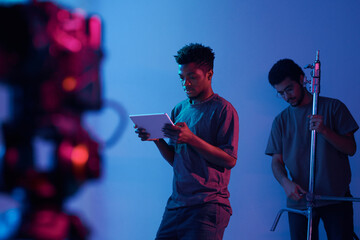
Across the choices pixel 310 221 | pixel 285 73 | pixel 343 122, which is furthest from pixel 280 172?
pixel 285 73

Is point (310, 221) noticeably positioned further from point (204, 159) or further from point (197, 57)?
point (197, 57)

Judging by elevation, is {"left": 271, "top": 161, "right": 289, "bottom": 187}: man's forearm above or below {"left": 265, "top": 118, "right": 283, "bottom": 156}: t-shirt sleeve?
below

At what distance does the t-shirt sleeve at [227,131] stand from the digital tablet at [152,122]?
0.23m

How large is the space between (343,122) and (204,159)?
78 centimetres

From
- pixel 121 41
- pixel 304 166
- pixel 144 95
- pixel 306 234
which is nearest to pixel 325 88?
pixel 304 166

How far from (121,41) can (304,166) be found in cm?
141

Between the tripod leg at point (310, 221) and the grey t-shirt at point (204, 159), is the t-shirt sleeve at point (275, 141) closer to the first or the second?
the tripod leg at point (310, 221)

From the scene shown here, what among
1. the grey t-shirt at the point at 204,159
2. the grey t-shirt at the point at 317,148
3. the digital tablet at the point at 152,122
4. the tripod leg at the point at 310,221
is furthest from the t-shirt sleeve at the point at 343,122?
the digital tablet at the point at 152,122

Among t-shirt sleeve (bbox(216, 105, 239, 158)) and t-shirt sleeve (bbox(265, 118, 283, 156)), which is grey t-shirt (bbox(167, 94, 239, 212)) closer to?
t-shirt sleeve (bbox(216, 105, 239, 158))

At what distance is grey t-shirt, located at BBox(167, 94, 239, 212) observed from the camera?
148 cm

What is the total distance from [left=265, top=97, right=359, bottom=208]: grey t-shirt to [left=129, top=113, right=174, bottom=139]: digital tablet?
755mm

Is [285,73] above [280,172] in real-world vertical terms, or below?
above

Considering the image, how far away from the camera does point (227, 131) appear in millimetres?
1558

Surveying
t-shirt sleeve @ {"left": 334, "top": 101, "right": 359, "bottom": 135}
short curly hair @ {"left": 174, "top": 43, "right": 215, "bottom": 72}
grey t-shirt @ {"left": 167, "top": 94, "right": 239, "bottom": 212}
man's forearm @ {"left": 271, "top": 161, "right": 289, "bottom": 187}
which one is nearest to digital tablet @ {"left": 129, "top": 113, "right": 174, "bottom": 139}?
grey t-shirt @ {"left": 167, "top": 94, "right": 239, "bottom": 212}
